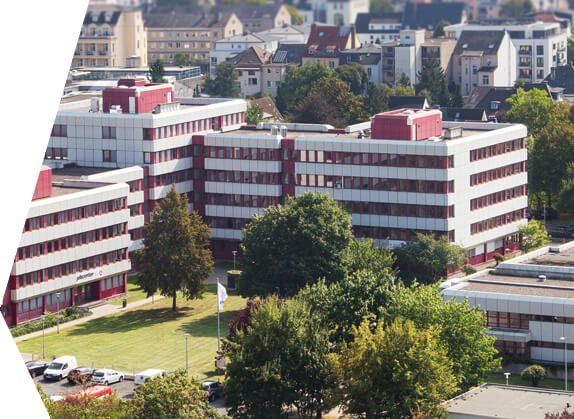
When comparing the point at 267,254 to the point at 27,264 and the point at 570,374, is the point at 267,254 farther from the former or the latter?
the point at 570,374

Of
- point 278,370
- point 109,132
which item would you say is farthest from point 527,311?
point 109,132

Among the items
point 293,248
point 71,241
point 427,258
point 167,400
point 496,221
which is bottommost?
point 427,258

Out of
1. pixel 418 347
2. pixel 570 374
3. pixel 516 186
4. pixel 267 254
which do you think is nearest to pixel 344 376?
pixel 418 347

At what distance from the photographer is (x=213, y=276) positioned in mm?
147375

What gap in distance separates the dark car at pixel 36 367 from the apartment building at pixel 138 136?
34506 mm

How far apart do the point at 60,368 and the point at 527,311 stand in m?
35.1

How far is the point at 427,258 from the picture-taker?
13812cm

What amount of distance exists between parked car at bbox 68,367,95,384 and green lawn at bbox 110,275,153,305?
73.5 feet

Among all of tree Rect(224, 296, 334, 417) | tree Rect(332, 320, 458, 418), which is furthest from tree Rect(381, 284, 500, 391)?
tree Rect(224, 296, 334, 417)

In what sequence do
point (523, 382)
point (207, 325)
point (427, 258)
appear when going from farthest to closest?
point (427, 258) < point (207, 325) < point (523, 382)

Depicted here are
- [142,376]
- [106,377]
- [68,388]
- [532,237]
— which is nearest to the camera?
[142,376]

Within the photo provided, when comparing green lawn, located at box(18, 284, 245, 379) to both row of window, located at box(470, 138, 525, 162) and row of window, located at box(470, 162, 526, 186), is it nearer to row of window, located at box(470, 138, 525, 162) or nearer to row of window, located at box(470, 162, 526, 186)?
row of window, located at box(470, 162, 526, 186)

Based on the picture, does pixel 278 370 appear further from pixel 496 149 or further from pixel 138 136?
pixel 138 136

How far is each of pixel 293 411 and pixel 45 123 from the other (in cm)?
2741
